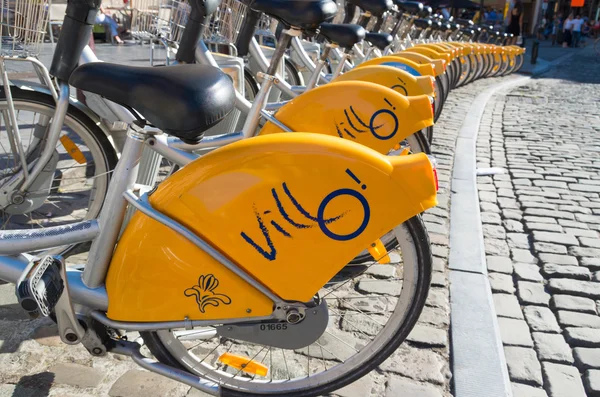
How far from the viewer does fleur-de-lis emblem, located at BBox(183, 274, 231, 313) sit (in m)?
1.89

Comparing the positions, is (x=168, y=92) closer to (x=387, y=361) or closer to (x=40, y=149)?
(x=387, y=361)

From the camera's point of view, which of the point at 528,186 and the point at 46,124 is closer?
the point at 46,124

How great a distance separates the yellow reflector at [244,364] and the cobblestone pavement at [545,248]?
1.13 metres

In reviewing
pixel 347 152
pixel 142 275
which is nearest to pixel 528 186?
pixel 347 152

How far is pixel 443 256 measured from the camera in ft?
12.1

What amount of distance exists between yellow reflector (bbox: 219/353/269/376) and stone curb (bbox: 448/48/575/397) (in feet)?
2.81

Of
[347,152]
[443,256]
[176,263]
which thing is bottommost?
[443,256]

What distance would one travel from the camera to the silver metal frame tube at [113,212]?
188 cm

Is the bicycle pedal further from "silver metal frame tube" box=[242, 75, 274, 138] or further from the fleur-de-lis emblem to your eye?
"silver metal frame tube" box=[242, 75, 274, 138]

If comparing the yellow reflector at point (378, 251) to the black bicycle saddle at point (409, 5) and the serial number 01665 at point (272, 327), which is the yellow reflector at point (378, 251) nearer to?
the serial number 01665 at point (272, 327)

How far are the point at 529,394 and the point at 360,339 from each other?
2.54 ft

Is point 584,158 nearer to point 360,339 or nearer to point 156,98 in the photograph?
point 360,339

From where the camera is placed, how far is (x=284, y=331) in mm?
2072

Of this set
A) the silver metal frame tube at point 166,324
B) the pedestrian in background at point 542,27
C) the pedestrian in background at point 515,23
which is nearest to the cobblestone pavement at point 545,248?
the silver metal frame tube at point 166,324
